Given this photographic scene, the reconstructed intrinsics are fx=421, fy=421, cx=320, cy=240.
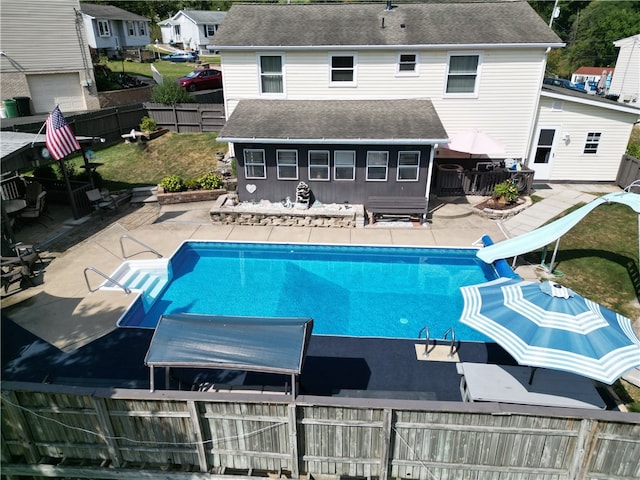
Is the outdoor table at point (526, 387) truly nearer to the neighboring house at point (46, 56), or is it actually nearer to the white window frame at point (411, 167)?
the white window frame at point (411, 167)

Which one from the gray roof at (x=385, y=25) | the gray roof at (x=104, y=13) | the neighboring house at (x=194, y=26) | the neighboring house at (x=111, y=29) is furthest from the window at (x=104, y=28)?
the gray roof at (x=385, y=25)

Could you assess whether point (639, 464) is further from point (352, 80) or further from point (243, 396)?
point (352, 80)

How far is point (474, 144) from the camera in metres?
18.8

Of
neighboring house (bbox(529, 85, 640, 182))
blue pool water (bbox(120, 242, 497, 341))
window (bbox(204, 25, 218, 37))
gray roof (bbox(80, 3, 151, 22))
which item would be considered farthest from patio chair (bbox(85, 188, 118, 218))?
window (bbox(204, 25, 218, 37))

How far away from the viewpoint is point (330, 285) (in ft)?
47.2

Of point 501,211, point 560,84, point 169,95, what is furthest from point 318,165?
point 560,84

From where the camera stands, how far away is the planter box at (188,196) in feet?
65.4

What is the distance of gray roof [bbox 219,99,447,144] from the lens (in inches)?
671

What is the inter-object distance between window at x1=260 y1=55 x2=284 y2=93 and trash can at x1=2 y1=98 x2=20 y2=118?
60.2ft

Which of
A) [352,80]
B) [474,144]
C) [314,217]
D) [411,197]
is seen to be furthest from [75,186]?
[474,144]

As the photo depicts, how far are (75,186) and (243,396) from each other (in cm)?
1602

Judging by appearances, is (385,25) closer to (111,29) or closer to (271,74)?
(271,74)

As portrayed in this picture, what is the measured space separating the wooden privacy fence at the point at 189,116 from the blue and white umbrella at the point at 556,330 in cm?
2236

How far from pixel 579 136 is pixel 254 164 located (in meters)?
15.6
